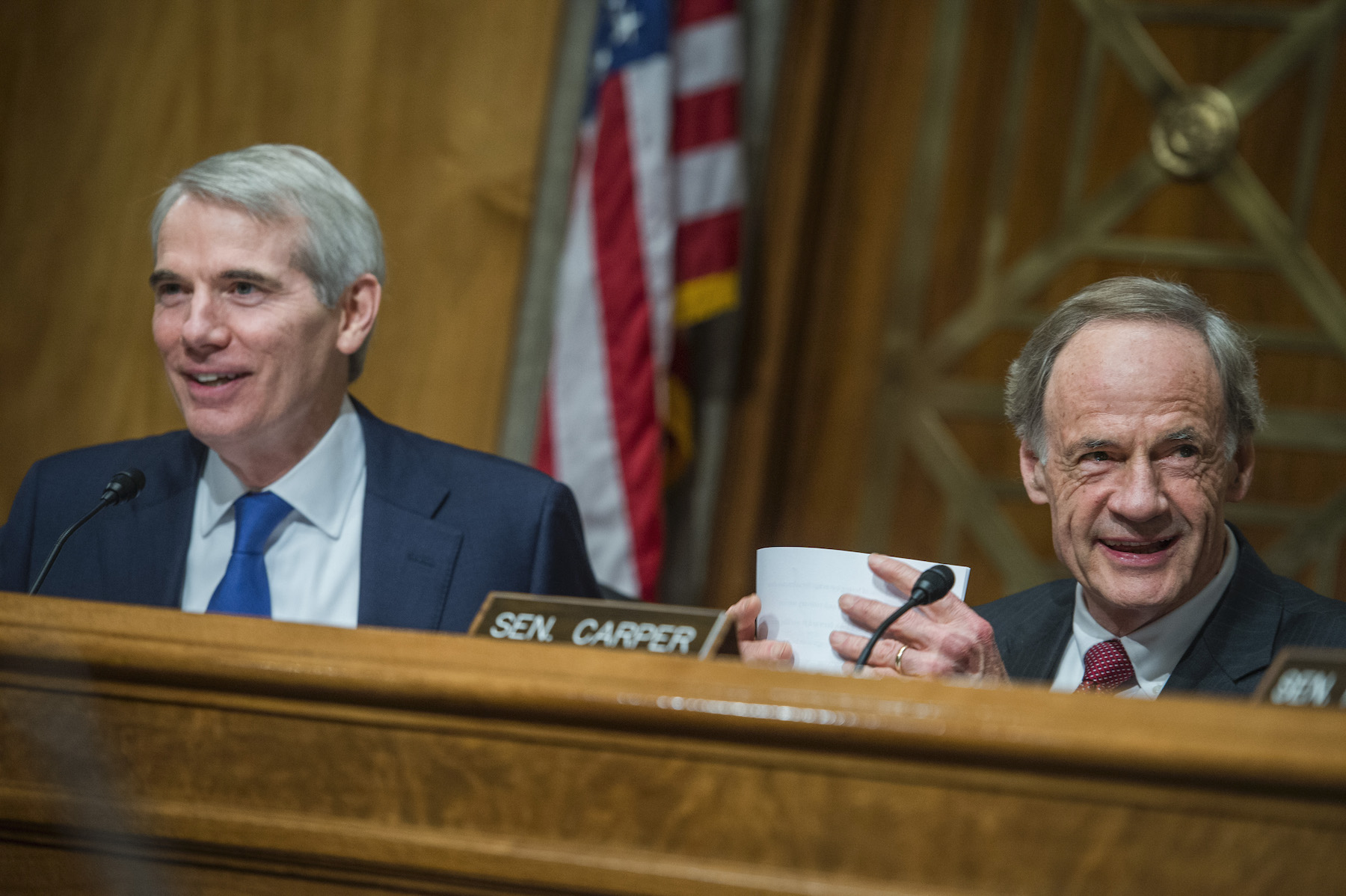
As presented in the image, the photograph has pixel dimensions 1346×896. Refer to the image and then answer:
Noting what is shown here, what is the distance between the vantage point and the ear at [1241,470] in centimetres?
160

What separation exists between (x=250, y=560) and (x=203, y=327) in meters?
0.33

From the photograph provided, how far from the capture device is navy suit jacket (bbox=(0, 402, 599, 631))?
1.74 meters

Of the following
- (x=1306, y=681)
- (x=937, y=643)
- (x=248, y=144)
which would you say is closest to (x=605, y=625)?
(x=937, y=643)

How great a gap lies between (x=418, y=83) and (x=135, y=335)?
1.10 metres

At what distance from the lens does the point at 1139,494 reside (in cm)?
151

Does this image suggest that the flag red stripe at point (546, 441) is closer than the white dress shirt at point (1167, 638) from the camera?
No

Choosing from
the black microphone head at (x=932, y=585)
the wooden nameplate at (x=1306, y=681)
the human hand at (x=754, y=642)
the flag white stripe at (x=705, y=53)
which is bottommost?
the human hand at (x=754, y=642)

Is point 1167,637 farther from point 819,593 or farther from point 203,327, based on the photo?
point 203,327

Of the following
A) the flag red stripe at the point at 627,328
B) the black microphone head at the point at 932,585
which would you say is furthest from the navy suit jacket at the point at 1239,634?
the flag red stripe at the point at 627,328

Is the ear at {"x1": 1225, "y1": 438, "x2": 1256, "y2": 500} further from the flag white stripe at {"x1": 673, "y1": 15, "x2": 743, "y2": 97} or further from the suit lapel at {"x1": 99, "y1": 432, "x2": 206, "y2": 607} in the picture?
the flag white stripe at {"x1": 673, "y1": 15, "x2": 743, "y2": 97}

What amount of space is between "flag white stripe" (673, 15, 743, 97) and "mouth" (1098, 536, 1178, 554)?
2.03m

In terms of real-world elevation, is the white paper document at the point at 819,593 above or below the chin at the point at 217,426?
below

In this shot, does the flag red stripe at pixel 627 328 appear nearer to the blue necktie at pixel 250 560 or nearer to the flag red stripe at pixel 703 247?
the flag red stripe at pixel 703 247

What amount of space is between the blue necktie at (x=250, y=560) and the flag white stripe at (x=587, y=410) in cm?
138
